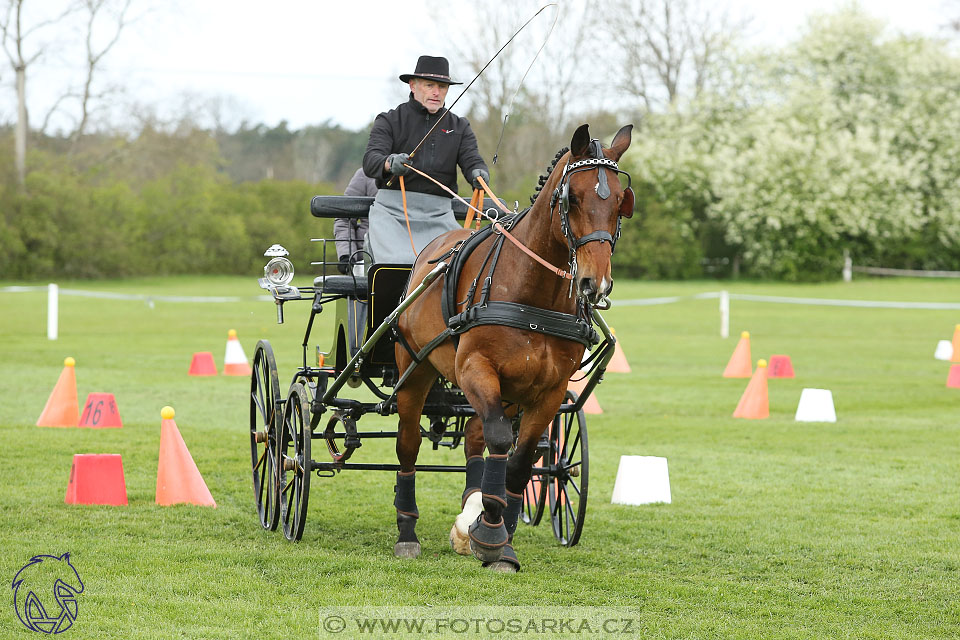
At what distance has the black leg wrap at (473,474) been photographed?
6289 mm

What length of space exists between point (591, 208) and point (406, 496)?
85.0 inches

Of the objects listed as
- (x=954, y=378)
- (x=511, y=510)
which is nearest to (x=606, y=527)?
(x=511, y=510)

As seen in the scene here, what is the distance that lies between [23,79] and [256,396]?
1410 inches

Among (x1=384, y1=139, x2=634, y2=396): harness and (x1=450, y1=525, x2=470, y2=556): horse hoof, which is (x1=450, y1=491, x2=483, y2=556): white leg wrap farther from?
(x1=384, y1=139, x2=634, y2=396): harness

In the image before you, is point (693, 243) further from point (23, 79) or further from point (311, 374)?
point (311, 374)

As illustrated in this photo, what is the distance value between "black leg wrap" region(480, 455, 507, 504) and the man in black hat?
1.72 meters

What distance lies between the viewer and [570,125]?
145 feet

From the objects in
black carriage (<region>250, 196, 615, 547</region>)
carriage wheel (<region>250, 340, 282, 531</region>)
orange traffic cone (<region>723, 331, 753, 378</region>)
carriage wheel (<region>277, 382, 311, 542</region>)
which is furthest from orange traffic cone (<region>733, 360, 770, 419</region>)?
carriage wheel (<region>277, 382, 311, 542</region>)

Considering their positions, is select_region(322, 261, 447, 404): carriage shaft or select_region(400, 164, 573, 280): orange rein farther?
select_region(322, 261, 447, 404): carriage shaft

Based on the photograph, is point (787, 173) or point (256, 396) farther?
point (787, 173)

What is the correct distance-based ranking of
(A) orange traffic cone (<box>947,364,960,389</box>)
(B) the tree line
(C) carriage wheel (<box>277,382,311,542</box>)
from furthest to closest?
(B) the tree line → (A) orange traffic cone (<box>947,364,960,389</box>) → (C) carriage wheel (<box>277,382,311,542</box>)

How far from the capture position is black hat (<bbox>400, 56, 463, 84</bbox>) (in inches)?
267

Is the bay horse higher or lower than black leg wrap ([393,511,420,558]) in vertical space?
higher

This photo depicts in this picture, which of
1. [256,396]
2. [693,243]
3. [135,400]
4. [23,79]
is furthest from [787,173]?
[256,396]
